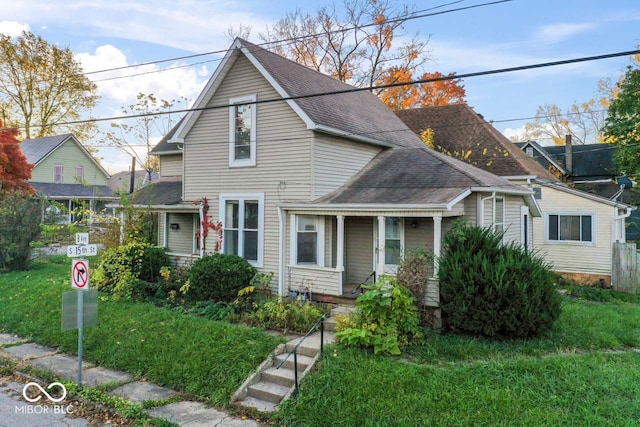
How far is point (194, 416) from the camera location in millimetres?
6230

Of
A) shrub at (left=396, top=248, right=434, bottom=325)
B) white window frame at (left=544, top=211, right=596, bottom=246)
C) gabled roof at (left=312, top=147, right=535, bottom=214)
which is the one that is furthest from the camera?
Result: white window frame at (left=544, top=211, right=596, bottom=246)

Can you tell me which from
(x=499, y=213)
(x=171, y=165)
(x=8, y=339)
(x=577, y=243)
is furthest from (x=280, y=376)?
(x=577, y=243)

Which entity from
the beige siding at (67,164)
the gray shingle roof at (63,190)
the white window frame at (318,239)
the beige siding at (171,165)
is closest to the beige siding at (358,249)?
the white window frame at (318,239)

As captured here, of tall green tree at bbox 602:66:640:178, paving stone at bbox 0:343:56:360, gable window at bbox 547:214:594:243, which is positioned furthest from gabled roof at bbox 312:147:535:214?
tall green tree at bbox 602:66:640:178

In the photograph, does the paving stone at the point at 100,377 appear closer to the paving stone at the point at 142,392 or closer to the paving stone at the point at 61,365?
the paving stone at the point at 61,365

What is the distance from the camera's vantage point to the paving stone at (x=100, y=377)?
7.39 metres

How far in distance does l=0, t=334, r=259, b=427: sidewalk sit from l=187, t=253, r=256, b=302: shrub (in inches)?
120

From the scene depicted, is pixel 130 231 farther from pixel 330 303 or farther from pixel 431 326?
pixel 431 326

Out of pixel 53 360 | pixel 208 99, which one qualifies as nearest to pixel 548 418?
pixel 53 360

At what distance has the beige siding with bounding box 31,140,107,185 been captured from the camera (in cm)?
3556

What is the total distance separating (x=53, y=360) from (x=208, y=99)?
26.0 feet

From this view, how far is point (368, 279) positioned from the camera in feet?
39.6

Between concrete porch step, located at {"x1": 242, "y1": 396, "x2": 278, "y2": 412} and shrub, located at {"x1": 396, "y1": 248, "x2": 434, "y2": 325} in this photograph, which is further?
shrub, located at {"x1": 396, "y1": 248, "x2": 434, "y2": 325}

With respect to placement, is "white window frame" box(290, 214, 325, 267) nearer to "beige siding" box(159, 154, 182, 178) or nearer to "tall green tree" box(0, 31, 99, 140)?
"beige siding" box(159, 154, 182, 178)
